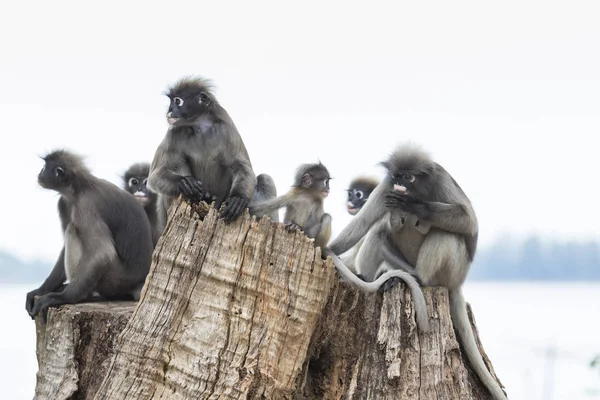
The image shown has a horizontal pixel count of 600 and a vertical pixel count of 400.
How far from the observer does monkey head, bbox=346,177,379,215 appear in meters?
7.08

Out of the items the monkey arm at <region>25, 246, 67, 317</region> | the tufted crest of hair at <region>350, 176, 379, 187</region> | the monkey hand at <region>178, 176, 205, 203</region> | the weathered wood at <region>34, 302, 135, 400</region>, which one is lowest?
the weathered wood at <region>34, 302, 135, 400</region>

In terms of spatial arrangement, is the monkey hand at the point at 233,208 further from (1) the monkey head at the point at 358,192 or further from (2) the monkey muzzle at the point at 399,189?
(1) the monkey head at the point at 358,192

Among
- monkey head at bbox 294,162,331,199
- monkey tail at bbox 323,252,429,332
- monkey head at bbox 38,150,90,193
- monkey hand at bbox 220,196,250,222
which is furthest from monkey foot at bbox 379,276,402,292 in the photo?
monkey head at bbox 38,150,90,193

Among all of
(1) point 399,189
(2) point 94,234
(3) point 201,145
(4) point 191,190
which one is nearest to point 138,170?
(2) point 94,234

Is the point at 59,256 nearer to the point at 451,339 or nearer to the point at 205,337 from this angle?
the point at 205,337

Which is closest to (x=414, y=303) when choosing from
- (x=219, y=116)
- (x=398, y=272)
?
(x=398, y=272)

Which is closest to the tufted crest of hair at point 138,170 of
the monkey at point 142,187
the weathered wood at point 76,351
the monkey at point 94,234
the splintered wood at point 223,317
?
the monkey at point 142,187

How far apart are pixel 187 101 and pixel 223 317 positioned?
1.93 m

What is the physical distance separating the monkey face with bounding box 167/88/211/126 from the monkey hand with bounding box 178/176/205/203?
656 mm

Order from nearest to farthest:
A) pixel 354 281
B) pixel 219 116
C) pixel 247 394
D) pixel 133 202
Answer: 1. pixel 247 394
2. pixel 354 281
3. pixel 219 116
4. pixel 133 202

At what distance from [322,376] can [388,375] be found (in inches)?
18.6

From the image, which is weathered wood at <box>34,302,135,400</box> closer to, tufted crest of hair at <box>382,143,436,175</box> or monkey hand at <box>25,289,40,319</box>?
monkey hand at <box>25,289,40,319</box>

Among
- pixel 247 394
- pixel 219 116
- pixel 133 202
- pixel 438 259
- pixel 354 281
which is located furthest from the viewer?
pixel 133 202

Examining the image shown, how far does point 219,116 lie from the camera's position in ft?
20.1
